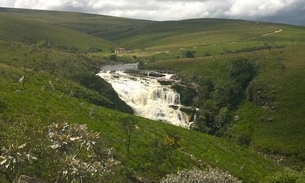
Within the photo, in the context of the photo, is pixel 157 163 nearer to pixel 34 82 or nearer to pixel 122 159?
pixel 122 159

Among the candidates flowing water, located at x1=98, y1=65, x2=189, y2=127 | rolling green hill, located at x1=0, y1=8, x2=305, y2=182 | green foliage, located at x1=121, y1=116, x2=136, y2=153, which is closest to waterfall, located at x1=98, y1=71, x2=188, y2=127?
flowing water, located at x1=98, y1=65, x2=189, y2=127

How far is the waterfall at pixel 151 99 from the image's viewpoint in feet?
316

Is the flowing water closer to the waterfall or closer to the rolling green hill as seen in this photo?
the waterfall

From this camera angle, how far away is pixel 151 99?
10375 cm

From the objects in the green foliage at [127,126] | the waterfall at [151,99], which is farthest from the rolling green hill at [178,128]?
the waterfall at [151,99]

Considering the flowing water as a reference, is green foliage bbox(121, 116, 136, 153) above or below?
above

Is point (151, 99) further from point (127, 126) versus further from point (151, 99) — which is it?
point (127, 126)

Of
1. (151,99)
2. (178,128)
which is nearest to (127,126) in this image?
(178,128)

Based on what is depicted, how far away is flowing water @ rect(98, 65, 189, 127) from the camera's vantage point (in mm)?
96250

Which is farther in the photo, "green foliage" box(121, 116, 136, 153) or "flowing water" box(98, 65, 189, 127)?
"flowing water" box(98, 65, 189, 127)

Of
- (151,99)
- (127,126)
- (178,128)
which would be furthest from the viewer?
(151,99)

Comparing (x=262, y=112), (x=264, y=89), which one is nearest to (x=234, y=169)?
(x=262, y=112)

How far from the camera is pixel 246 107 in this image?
101312 mm

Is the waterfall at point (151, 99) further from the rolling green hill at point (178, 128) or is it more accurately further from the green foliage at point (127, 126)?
the green foliage at point (127, 126)
